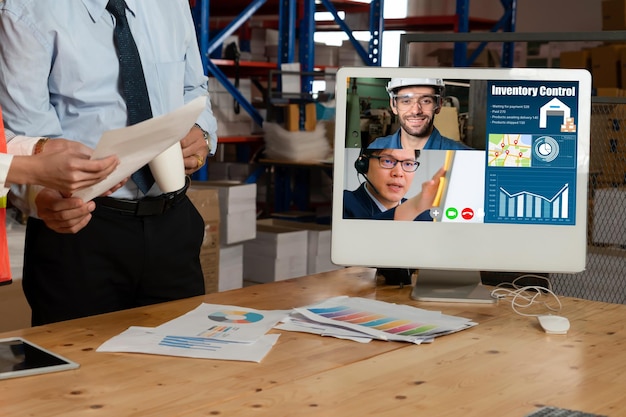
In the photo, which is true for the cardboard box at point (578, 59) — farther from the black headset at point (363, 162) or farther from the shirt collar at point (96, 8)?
the shirt collar at point (96, 8)

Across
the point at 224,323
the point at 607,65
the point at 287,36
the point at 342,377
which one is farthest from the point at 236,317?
the point at 607,65

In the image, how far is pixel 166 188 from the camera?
195 cm

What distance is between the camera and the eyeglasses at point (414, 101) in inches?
76.5

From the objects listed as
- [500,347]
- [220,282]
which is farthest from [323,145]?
[500,347]

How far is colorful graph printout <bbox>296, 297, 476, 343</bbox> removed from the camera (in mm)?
1667

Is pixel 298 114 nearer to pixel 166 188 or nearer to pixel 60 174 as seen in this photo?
pixel 166 188

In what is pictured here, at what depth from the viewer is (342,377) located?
1413 millimetres

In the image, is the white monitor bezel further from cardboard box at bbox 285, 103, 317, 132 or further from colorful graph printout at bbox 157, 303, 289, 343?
cardboard box at bbox 285, 103, 317, 132

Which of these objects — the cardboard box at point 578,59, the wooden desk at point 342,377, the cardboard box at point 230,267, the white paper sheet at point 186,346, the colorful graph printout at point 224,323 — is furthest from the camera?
the cardboard box at point 578,59

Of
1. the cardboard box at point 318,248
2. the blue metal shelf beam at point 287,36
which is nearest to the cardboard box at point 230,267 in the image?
the cardboard box at point 318,248

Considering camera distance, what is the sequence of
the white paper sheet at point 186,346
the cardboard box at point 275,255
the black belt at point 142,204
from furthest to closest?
the cardboard box at point 275,255 → the black belt at point 142,204 → the white paper sheet at point 186,346

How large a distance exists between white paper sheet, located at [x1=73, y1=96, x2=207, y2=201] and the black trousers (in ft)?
1.38

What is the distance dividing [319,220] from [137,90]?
149 inches

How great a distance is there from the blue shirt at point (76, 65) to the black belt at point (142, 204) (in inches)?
1.0
